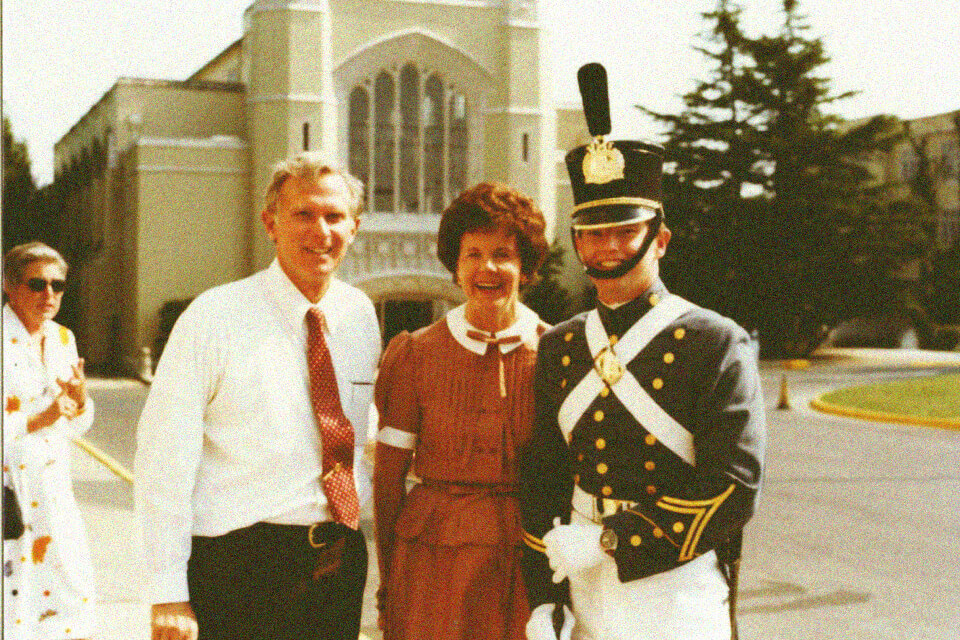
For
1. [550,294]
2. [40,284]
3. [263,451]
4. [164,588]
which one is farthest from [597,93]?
[550,294]

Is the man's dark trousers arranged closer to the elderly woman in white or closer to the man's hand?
the man's hand

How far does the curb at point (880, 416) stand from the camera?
1454 cm

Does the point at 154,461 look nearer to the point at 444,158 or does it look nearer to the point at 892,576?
the point at 892,576

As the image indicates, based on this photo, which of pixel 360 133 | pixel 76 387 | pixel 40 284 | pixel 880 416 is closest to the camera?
pixel 40 284

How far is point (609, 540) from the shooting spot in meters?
2.66

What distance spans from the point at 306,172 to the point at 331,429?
0.72m

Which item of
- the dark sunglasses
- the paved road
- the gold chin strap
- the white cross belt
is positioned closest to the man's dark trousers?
the white cross belt

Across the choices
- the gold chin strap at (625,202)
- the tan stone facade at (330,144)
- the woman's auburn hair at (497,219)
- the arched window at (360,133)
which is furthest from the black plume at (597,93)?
the arched window at (360,133)

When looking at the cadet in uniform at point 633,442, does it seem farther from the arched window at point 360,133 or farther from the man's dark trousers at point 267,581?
the arched window at point 360,133

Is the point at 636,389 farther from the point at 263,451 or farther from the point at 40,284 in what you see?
the point at 40,284

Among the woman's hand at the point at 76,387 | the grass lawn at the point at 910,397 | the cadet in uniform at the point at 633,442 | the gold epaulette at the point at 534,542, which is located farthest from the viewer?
the grass lawn at the point at 910,397

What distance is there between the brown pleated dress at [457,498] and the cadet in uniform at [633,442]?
0.25 meters

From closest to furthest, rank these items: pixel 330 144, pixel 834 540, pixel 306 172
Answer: pixel 306 172, pixel 834 540, pixel 330 144

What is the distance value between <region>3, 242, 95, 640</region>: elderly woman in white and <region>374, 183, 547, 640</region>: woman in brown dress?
1.84 meters
